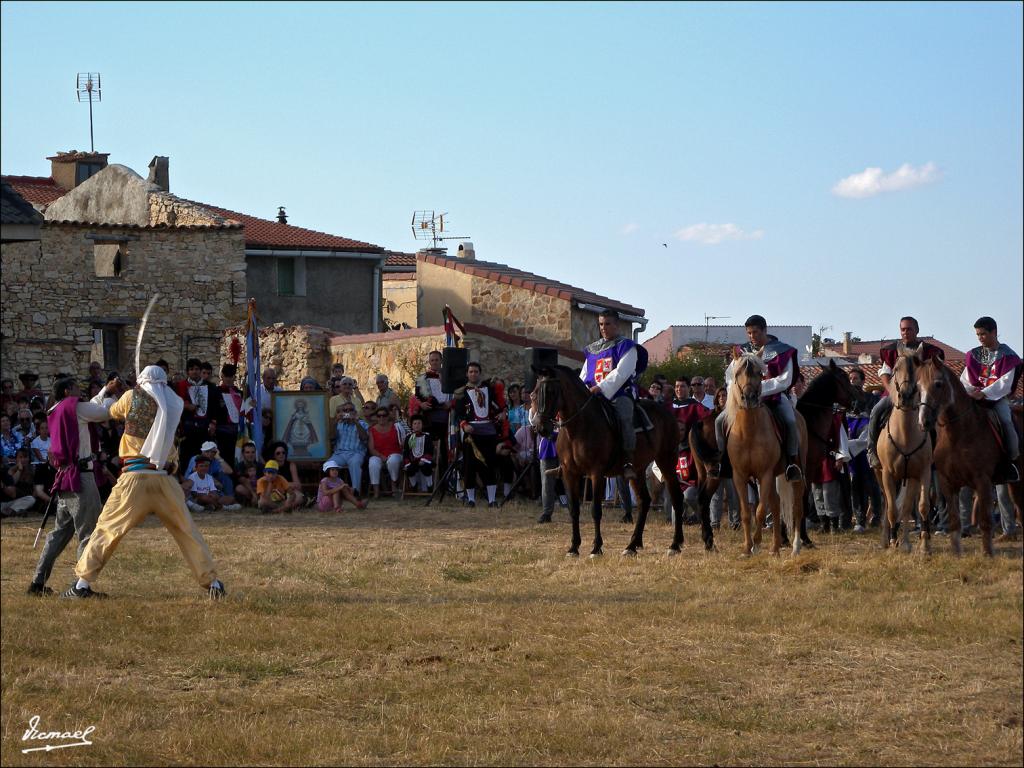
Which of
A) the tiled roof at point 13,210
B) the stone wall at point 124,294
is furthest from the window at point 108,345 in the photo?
the tiled roof at point 13,210

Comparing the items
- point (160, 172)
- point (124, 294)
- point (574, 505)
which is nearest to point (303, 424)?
point (574, 505)

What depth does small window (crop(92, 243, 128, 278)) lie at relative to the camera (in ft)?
105

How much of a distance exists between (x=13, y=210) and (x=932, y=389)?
371 inches

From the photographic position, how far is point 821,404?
47.0 ft

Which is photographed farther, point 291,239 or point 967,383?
point 291,239

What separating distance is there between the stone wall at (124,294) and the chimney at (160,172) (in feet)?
22.2

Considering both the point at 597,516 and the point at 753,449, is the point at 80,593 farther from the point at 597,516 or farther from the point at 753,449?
the point at 753,449

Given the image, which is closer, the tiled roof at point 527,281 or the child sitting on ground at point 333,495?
the child sitting on ground at point 333,495

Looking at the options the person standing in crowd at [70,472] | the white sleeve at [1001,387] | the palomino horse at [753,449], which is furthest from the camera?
the white sleeve at [1001,387]

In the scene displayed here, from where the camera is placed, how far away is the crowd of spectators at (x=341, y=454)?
53.8 feet

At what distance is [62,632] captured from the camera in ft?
30.0

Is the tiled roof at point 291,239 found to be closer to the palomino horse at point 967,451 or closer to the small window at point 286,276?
the small window at point 286,276

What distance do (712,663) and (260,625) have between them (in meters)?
3.07

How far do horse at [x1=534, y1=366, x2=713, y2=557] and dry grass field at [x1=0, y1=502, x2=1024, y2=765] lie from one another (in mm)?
691
